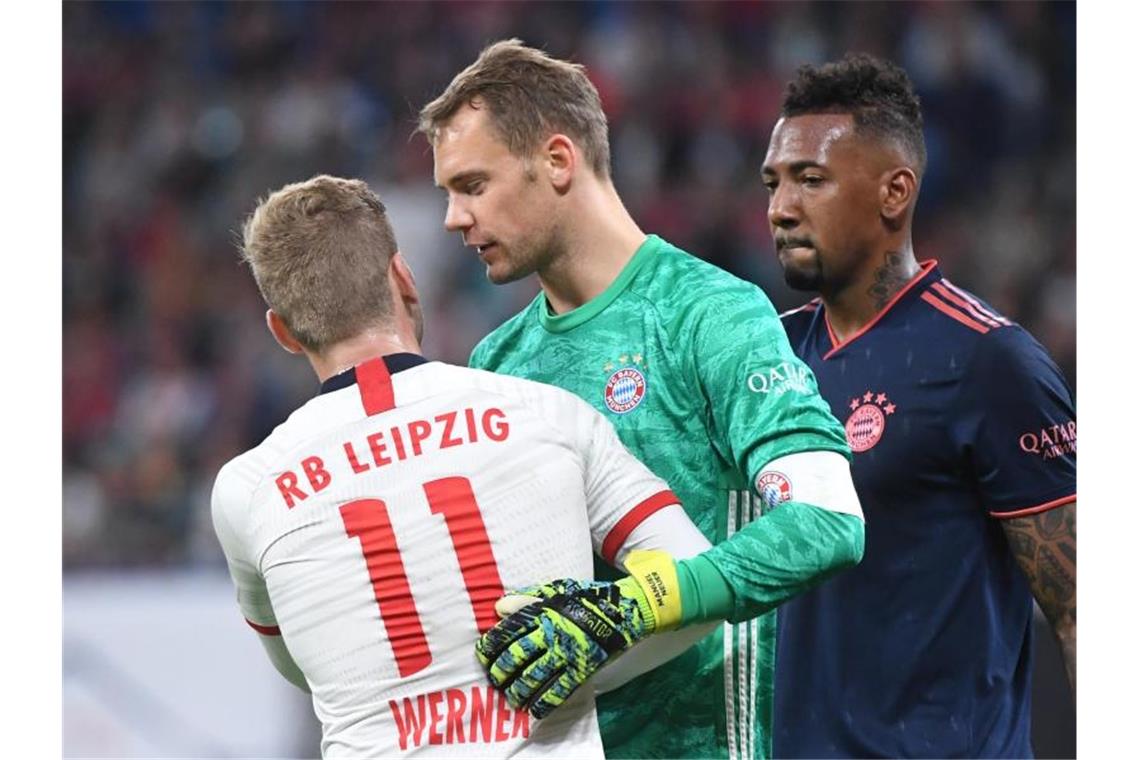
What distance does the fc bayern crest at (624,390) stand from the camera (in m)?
2.94

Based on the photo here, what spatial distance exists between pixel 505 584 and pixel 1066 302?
7.08m

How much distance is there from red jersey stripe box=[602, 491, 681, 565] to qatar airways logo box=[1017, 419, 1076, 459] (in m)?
1.20

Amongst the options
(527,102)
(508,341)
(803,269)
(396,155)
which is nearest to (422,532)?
(508,341)

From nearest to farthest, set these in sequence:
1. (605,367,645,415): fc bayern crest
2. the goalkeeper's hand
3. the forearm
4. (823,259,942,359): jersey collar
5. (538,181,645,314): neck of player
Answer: the goalkeeper's hand
the forearm
(605,367,645,415): fc bayern crest
(538,181,645,314): neck of player
(823,259,942,359): jersey collar

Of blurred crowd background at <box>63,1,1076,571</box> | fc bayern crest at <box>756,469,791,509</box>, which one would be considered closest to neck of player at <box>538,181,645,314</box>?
fc bayern crest at <box>756,469,791,509</box>

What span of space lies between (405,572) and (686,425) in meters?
0.66

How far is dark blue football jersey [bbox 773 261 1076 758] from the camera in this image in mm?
3539

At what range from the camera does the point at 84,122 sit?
10992 millimetres

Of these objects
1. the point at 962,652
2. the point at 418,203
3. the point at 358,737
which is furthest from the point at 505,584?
the point at 418,203

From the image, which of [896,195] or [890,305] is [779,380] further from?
[896,195]

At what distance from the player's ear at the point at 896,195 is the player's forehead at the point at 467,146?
132 centimetres

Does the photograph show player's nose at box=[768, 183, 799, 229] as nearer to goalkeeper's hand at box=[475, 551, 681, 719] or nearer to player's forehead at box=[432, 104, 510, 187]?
player's forehead at box=[432, 104, 510, 187]

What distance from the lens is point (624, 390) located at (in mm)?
2957

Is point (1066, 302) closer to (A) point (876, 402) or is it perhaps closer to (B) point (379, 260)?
(A) point (876, 402)
